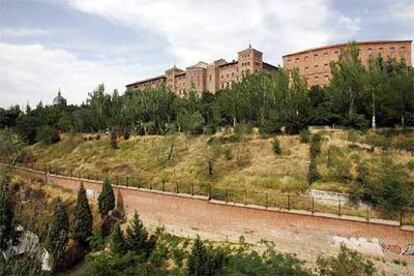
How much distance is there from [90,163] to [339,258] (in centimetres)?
3091

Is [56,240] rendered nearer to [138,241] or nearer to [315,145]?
[138,241]

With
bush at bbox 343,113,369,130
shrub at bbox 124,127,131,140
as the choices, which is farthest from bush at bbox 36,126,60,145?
bush at bbox 343,113,369,130

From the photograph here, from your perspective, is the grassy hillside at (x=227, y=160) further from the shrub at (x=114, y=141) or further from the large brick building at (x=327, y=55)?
the large brick building at (x=327, y=55)

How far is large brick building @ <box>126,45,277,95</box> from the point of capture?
82688 mm

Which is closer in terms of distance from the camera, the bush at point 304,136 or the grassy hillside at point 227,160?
the grassy hillside at point 227,160

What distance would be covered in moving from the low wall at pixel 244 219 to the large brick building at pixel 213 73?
2293 inches

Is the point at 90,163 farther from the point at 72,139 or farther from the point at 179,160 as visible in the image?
the point at 72,139

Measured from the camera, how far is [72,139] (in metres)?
55.3

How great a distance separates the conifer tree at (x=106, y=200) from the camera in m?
26.4

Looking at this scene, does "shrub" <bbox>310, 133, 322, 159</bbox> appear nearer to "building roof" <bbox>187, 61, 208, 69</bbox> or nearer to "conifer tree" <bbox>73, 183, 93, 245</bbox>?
"conifer tree" <bbox>73, 183, 93, 245</bbox>

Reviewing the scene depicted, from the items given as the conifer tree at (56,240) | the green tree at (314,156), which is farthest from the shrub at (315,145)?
the conifer tree at (56,240)

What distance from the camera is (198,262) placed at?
688 inches

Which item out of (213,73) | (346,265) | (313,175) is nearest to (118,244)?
(346,265)

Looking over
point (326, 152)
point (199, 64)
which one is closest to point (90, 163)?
point (326, 152)
